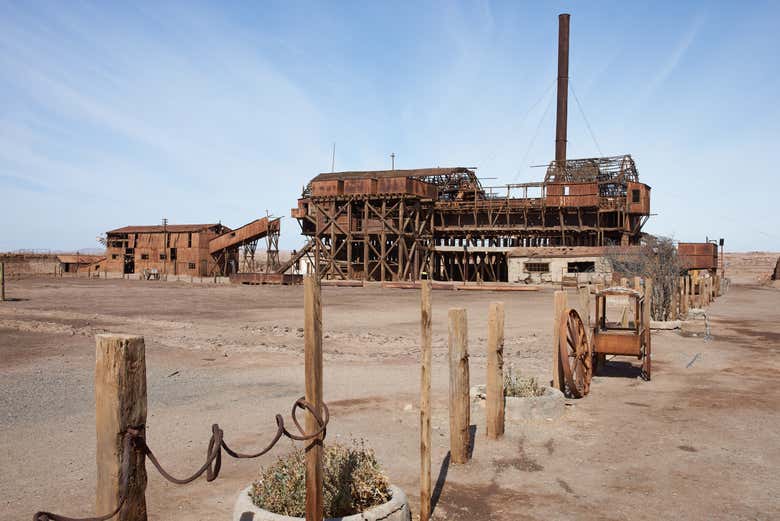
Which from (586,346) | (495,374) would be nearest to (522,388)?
(495,374)

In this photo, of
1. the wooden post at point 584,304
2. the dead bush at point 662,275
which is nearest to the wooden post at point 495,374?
the wooden post at point 584,304

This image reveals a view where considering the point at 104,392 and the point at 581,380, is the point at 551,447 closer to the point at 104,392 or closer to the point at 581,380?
the point at 581,380

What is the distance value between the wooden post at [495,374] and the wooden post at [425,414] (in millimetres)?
2091

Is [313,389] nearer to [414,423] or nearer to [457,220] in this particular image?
[414,423]

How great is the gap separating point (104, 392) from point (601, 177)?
5413 centimetres

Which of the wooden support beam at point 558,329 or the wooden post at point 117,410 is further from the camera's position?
the wooden support beam at point 558,329

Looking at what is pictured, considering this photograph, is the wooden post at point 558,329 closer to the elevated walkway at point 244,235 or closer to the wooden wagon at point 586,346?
the wooden wagon at point 586,346

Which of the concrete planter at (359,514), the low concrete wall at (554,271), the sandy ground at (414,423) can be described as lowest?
the sandy ground at (414,423)

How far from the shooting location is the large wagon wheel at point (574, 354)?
9.62 metres

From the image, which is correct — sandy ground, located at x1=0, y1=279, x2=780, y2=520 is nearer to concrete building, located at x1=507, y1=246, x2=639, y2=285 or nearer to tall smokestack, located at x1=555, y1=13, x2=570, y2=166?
concrete building, located at x1=507, y1=246, x2=639, y2=285

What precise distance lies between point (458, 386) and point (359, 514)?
103 inches

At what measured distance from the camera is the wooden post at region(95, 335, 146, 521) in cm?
324

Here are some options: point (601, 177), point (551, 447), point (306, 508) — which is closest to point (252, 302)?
point (551, 447)

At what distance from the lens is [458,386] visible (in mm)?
6863
